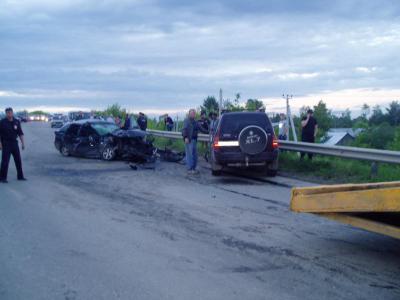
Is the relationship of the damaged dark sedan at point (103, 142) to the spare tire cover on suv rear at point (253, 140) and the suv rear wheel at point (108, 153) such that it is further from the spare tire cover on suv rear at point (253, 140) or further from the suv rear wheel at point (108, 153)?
the spare tire cover on suv rear at point (253, 140)

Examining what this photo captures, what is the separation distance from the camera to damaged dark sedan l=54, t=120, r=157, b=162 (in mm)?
18156

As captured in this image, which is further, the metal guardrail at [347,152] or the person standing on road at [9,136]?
the person standing on road at [9,136]

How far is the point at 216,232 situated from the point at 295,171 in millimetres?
7620

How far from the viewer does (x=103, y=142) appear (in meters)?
19.4

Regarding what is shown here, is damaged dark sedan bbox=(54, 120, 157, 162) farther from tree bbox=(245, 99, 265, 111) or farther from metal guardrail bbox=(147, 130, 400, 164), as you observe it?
tree bbox=(245, 99, 265, 111)

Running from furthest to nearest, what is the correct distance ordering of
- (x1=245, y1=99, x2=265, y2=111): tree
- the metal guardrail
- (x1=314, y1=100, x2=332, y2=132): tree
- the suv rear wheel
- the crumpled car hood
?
(x1=314, y1=100, x2=332, y2=132): tree → (x1=245, y1=99, x2=265, y2=111): tree → the suv rear wheel → the crumpled car hood → the metal guardrail

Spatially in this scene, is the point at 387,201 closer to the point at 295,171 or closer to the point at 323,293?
the point at 323,293

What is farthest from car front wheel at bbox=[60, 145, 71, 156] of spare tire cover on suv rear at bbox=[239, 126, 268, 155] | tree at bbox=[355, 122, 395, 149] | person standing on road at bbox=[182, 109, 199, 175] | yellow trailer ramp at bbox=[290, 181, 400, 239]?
tree at bbox=[355, 122, 395, 149]

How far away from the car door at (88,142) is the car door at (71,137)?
25 centimetres

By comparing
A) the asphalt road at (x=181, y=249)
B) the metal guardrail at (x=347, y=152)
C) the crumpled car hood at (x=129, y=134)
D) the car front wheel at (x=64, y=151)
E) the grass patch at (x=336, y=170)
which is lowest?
the asphalt road at (x=181, y=249)

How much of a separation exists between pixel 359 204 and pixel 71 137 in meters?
16.2

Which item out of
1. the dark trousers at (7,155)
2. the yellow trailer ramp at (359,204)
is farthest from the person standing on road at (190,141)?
the yellow trailer ramp at (359,204)

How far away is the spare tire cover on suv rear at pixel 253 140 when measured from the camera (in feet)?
45.1

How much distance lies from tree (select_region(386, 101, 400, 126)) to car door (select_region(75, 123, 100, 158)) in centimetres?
3674
